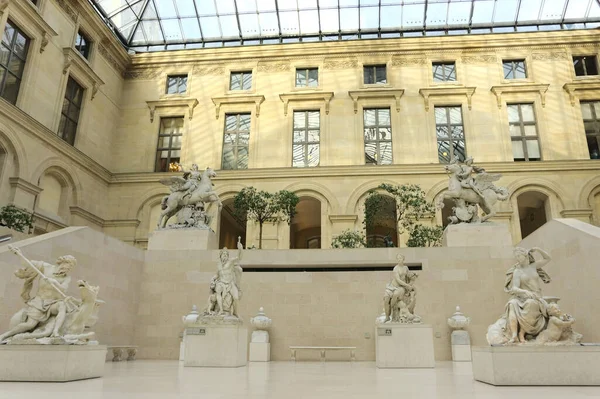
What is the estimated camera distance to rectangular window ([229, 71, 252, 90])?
28.9 m

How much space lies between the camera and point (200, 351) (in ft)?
34.7

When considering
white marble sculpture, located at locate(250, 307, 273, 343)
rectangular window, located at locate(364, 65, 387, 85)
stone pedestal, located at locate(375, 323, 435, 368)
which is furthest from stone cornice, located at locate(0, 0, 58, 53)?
stone pedestal, located at locate(375, 323, 435, 368)

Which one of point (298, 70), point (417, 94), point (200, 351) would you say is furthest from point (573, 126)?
point (200, 351)

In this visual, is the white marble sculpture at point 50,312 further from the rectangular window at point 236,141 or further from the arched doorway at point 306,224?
the rectangular window at point 236,141

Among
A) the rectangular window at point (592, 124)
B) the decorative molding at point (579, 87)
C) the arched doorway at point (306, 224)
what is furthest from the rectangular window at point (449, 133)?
the arched doorway at point (306, 224)

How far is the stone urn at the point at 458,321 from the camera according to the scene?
44.0 feet

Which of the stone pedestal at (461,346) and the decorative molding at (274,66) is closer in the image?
the stone pedestal at (461,346)

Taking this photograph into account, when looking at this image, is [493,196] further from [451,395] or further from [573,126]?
[573,126]

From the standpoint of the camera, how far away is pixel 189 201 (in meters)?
16.9

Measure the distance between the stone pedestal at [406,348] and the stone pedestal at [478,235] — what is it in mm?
5334

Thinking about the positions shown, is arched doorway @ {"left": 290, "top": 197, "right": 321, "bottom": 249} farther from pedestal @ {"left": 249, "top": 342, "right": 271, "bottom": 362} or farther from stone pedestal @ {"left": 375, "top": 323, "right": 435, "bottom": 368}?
stone pedestal @ {"left": 375, "top": 323, "right": 435, "bottom": 368}

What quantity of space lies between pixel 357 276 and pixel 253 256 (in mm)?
3613

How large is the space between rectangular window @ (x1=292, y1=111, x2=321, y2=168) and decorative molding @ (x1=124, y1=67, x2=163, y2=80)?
9.61 metres

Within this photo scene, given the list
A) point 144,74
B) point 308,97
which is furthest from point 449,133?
point 144,74
